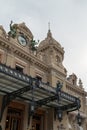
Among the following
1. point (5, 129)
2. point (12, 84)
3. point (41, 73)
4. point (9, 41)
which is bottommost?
point (5, 129)

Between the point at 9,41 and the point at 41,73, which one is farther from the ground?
the point at 9,41

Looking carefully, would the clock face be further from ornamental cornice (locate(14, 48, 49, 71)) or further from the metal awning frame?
the metal awning frame

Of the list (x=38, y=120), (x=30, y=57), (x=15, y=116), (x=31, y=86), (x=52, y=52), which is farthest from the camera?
(x=52, y=52)

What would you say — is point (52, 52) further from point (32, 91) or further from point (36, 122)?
point (32, 91)

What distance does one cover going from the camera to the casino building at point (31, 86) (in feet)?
60.3

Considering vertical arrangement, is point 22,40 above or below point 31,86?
above

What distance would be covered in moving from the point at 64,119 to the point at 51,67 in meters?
5.87

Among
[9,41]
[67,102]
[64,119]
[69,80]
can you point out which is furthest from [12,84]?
[69,80]

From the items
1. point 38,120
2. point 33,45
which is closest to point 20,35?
point 33,45

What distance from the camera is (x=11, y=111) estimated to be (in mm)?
20812

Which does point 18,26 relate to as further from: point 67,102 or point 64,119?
point 64,119

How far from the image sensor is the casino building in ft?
60.3

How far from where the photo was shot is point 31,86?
1781 centimetres

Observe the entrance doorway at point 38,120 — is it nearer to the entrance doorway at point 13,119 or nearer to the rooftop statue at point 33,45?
the entrance doorway at point 13,119
